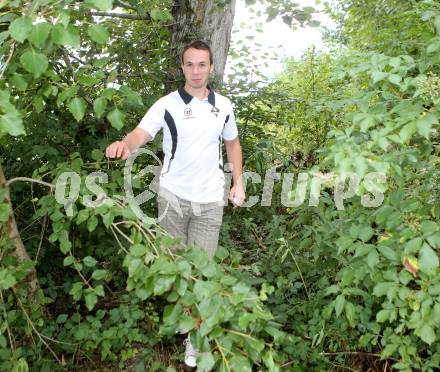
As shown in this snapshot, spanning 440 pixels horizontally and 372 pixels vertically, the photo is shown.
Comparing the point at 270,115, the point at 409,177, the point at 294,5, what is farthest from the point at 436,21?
the point at 270,115

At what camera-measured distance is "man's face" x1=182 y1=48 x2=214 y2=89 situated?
3063 mm

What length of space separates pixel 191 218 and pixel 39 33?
5.75 feet

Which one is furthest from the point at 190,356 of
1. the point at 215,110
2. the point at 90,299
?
the point at 215,110

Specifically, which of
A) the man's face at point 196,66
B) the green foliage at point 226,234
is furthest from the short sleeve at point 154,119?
the man's face at point 196,66

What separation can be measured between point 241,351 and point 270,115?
139 inches

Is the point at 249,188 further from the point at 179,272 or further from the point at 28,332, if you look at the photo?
the point at 179,272

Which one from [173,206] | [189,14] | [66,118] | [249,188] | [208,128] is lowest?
[249,188]

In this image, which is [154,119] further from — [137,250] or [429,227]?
[429,227]

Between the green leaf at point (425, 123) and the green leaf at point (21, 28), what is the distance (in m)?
1.55

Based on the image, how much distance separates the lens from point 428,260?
6.70ft

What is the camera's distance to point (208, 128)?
309cm

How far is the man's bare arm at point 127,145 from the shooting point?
271 cm

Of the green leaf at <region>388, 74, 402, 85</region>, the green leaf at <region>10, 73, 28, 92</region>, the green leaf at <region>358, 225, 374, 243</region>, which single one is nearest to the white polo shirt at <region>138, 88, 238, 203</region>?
the green leaf at <region>10, 73, 28, 92</region>

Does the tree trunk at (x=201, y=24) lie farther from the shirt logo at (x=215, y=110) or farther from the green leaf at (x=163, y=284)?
the green leaf at (x=163, y=284)
